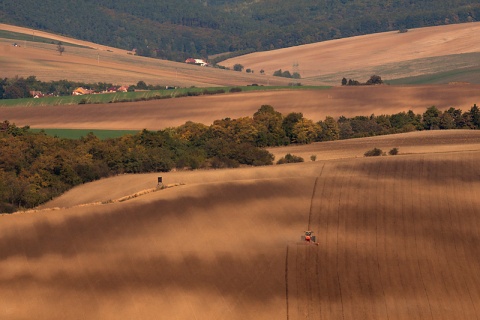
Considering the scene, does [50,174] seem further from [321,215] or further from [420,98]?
[420,98]

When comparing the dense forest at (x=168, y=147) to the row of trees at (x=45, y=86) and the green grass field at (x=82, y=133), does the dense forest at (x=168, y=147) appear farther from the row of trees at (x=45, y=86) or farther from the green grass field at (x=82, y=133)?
the row of trees at (x=45, y=86)

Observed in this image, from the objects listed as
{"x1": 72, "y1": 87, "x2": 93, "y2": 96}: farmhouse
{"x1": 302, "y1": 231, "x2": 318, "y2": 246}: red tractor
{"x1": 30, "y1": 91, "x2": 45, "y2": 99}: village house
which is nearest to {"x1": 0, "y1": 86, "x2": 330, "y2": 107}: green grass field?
{"x1": 30, "y1": 91, "x2": 45, "y2": 99}: village house

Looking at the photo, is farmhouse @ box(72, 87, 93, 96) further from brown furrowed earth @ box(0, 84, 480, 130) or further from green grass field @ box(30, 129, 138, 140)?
green grass field @ box(30, 129, 138, 140)

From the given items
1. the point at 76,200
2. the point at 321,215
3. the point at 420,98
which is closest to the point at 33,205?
the point at 76,200

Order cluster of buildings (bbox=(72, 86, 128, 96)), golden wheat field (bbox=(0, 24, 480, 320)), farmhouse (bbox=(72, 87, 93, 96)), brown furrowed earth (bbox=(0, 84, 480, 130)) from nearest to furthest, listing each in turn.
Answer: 1. golden wheat field (bbox=(0, 24, 480, 320))
2. brown furrowed earth (bbox=(0, 84, 480, 130))
3. farmhouse (bbox=(72, 87, 93, 96))
4. cluster of buildings (bbox=(72, 86, 128, 96))

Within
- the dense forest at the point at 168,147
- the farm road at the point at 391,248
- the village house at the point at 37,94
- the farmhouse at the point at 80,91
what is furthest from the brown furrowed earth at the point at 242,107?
the farm road at the point at 391,248

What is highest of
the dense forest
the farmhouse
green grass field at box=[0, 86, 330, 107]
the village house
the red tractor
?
the red tractor

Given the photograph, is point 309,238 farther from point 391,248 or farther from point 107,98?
point 107,98
